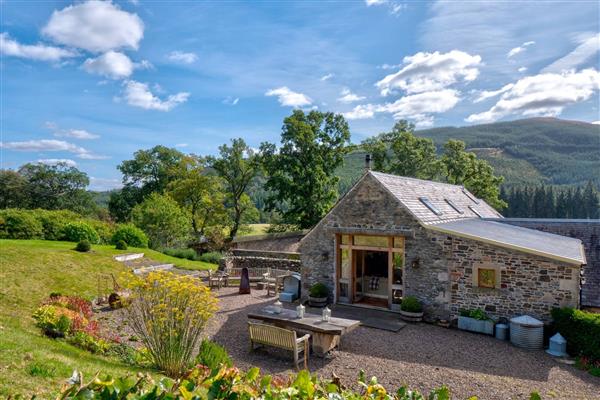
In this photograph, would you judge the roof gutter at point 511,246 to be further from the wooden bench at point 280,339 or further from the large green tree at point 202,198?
the large green tree at point 202,198

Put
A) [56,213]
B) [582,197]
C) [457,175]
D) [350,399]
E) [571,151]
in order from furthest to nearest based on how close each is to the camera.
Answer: [571,151] < [582,197] < [457,175] < [56,213] < [350,399]

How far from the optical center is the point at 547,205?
67.1 meters

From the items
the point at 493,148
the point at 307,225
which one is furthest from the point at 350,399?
the point at 493,148

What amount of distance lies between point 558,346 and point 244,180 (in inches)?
1165

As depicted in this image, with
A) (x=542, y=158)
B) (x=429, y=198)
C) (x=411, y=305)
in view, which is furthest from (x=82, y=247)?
(x=542, y=158)

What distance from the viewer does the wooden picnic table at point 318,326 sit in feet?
32.3

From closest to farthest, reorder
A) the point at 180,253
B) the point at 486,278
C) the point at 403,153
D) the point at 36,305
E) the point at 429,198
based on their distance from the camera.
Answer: the point at 36,305 → the point at 486,278 → the point at 429,198 → the point at 180,253 → the point at 403,153

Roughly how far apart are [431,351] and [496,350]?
Result: 6.25 feet

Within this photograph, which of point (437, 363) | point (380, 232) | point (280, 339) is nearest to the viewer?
point (437, 363)

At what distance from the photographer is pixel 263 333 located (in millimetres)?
9891

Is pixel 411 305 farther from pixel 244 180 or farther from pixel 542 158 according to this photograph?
pixel 542 158

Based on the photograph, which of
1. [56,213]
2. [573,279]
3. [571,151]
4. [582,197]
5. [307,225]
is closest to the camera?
[573,279]

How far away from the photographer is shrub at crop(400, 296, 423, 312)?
499 inches

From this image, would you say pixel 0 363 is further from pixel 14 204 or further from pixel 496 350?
pixel 14 204
